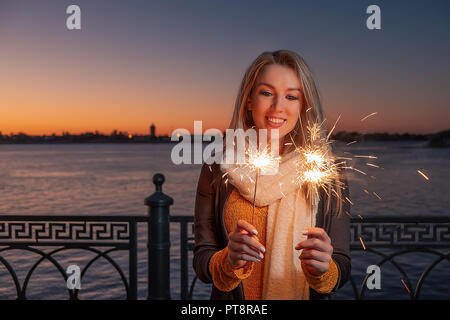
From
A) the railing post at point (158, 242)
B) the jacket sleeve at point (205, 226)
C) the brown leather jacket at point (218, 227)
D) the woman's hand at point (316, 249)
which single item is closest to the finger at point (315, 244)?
the woman's hand at point (316, 249)

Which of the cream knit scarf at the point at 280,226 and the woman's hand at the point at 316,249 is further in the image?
the cream knit scarf at the point at 280,226

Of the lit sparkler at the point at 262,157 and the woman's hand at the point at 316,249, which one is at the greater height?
the lit sparkler at the point at 262,157

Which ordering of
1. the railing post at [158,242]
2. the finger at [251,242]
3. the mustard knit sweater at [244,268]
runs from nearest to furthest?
the finger at [251,242] < the mustard knit sweater at [244,268] < the railing post at [158,242]

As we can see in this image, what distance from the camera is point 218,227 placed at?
1966 millimetres

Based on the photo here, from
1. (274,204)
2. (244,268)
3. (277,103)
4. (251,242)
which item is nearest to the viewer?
(251,242)

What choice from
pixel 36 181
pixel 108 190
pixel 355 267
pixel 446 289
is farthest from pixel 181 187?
pixel 446 289

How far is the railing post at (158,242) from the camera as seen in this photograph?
4.12 m

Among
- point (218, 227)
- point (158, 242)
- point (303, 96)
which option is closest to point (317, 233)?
point (218, 227)

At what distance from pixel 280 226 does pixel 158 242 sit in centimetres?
252

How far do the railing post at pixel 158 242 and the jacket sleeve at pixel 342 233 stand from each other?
8.30ft

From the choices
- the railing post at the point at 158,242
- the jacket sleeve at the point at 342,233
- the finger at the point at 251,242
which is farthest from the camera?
the railing post at the point at 158,242

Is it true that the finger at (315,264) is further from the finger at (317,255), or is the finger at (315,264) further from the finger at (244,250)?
the finger at (244,250)

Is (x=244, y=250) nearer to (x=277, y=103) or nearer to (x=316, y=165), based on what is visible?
(x=316, y=165)
